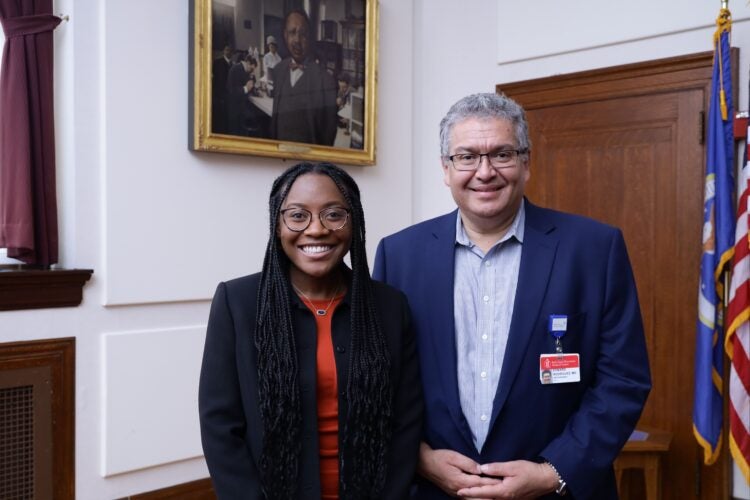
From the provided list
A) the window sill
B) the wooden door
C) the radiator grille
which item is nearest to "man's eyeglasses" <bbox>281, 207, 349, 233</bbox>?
the window sill

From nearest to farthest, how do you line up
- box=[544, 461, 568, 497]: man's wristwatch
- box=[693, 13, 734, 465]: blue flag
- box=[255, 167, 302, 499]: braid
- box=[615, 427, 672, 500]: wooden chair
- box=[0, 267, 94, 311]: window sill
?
1. box=[255, 167, 302, 499]: braid
2. box=[544, 461, 568, 497]: man's wristwatch
3. box=[0, 267, 94, 311]: window sill
4. box=[693, 13, 734, 465]: blue flag
5. box=[615, 427, 672, 500]: wooden chair

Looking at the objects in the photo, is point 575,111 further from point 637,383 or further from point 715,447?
point 637,383

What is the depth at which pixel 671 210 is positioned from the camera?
3688 millimetres

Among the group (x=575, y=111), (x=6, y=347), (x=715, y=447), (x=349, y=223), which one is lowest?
(x=715, y=447)

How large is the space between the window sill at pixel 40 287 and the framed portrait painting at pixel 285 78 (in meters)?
0.92

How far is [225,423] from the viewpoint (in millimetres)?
1532

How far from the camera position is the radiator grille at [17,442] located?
3.01 metres

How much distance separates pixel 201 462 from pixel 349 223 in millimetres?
2535

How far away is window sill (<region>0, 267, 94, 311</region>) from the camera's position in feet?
9.68

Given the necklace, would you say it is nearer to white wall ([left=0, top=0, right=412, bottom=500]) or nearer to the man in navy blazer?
the man in navy blazer

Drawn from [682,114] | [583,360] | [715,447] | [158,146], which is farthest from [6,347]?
[682,114]

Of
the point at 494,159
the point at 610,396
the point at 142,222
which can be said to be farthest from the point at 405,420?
the point at 142,222

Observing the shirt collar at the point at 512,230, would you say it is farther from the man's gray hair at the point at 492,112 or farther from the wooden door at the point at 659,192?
the wooden door at the point at 659,192

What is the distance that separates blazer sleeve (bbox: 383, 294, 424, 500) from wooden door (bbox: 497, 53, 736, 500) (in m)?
2.43
